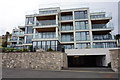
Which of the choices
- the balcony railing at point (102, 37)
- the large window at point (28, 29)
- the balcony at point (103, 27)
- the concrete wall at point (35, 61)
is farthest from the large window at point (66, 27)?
the concrete wall at point (35, 61)

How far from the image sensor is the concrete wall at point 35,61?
13797mm

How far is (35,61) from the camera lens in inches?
555

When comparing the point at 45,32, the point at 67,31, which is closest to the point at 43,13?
the point at 45,32

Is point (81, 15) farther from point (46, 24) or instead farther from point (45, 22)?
point (45, 22)

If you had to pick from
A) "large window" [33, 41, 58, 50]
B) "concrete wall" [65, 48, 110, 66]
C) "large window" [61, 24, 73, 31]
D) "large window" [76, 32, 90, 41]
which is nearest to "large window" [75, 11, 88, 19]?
"large window" [61, 24, 73, 31]

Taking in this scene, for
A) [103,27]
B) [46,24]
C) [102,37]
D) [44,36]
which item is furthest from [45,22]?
[102,37]

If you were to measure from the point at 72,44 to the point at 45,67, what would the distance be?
51.5 feet

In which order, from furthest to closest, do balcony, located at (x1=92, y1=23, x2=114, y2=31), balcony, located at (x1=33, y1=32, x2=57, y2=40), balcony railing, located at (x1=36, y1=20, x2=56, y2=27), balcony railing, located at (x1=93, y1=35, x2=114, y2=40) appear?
balcony railing, located at (x1=36, y1=20, x2=56, y2=27) → balcony railing, located at (x1=93, y1=35, x2=114, y2=40) → balcony, located at (x1=92, y1=23, x2=114, y2=31) → balcony, located at (x1=33, y1=32, x2=57, y2=40)

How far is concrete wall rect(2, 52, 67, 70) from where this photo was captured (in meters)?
13.8

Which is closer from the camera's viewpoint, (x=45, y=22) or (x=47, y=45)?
(x=47, y=45)

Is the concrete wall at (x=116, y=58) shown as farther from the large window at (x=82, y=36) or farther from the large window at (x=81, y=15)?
the large window at (x=81, y=15)

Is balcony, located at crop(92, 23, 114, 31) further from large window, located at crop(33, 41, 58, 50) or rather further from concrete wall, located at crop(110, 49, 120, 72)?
concrete wall, located at crop(110, 49, 120, 72)

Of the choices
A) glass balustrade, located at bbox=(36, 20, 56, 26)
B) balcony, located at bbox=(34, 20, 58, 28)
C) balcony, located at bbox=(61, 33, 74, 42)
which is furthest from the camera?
glass balustrade, located at bbox=(36, 20, 56, 26)

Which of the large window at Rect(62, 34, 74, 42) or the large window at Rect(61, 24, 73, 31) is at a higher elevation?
the large window at Rect(61, 24, 73, 31)
